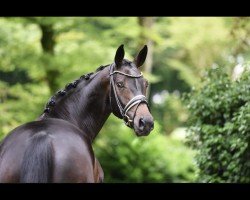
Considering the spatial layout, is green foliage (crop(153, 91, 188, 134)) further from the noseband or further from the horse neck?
the noseband

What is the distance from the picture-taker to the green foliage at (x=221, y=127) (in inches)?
287

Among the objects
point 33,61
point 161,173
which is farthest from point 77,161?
point 161,173

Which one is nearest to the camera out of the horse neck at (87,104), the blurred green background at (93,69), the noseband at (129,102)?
the noseband at (129,102)

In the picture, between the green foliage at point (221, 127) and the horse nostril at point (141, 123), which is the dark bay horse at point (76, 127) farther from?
the green foliage at point (221, 127)

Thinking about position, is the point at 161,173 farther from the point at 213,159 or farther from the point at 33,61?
the point at 213,159

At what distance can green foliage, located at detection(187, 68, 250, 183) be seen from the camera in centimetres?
728

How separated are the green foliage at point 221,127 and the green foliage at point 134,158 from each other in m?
6.46

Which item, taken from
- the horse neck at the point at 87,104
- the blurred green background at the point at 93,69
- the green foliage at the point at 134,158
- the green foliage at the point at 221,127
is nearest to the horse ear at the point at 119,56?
the horse neck at the point at 87,104

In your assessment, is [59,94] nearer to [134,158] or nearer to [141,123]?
[141,123]

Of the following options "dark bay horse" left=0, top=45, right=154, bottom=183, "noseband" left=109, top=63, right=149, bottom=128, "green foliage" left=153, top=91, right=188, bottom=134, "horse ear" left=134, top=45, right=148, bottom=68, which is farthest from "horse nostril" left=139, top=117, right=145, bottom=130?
"green foliage" left=153, top=91, right=188, bottom=134

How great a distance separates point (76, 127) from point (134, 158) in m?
11.3

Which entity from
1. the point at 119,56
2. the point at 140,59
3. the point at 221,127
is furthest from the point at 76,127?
the point at 221,127
